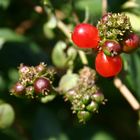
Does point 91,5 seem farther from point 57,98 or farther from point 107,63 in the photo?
point 107,63

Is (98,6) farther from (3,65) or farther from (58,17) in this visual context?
(3,65)

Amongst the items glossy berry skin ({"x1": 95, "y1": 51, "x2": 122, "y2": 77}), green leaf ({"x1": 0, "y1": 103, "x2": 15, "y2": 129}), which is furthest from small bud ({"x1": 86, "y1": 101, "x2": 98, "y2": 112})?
green leaf ({"x1": 0, "y1": 103, "x2": 15, "y2": 129})

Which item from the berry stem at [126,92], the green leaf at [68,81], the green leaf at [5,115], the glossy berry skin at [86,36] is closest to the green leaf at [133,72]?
the berry stem at [126,92]

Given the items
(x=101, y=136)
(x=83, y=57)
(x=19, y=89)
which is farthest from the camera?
(x=101, y=136)

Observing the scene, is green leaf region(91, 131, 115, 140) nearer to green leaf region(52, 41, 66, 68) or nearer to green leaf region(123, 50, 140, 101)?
green leaf region(123, 50, 140, 101)

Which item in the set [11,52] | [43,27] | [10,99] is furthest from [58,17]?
[10,99]

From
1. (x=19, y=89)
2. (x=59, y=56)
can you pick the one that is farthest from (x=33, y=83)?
(x=59, y=56)
